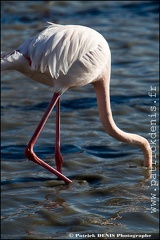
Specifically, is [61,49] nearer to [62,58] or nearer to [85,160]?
[62,58]

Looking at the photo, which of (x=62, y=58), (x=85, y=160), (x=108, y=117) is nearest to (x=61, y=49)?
(x=62, y=58)

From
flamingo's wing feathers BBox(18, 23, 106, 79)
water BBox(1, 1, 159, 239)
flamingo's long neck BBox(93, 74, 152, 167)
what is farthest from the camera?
flamingo's long neck BBox(93, 74, 152, 167)

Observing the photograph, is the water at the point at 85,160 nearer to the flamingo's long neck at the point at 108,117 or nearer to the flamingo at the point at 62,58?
the flamingo's long neck at the point at 108,117

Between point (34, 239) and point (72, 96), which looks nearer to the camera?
point (34, 239)

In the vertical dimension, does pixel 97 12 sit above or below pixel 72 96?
above

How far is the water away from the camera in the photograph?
6000 mm

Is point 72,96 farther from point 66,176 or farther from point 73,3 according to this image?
point 73,3

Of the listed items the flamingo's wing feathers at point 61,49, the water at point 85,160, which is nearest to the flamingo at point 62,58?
the flamingo's wing feathers at point 61,49

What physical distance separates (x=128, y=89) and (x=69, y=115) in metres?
1.26

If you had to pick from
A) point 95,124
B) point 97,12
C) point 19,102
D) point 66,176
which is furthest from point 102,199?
point 97,12

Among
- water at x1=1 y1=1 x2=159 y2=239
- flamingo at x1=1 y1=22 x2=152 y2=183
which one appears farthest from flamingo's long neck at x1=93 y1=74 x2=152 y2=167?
water at x1=1 y1=1 x2=159 y2=239

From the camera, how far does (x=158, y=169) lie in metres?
7.17

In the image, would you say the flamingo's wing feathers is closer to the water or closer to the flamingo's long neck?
the flamingo's long neck

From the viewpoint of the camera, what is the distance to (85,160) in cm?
750
